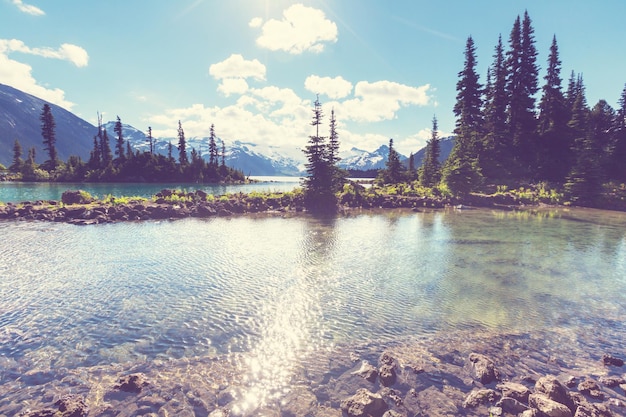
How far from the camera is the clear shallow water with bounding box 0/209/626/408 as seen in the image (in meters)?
9.55

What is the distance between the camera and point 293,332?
10.4 m

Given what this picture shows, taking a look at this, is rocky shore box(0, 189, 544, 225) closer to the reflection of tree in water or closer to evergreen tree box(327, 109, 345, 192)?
evergreen tree box(327, 109, 345, 192)

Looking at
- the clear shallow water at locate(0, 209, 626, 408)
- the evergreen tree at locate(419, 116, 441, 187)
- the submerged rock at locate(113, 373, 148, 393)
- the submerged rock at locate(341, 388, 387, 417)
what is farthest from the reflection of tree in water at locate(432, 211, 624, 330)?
the evergreen tree at locate(419, 116, 441, 187)

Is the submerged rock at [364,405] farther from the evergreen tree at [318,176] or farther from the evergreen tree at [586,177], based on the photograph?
the evergreen tree at [586,177]

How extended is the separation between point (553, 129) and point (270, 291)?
73.9 m

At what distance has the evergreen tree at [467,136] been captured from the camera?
2060 inches

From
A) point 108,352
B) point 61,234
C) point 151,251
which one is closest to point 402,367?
point 108,352

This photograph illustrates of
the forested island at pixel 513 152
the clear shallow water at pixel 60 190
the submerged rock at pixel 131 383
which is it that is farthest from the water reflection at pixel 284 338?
the clear shallow water at pixel 60 190

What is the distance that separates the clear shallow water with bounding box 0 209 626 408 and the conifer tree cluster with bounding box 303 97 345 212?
20.2m

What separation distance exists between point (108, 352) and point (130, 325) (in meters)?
1.61

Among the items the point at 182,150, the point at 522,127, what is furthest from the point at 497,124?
the point at 182,150

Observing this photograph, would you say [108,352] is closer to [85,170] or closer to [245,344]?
[245,344]

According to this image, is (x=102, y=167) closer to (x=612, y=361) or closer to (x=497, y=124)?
(x=497, y=124)

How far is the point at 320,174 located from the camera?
47938 mm
